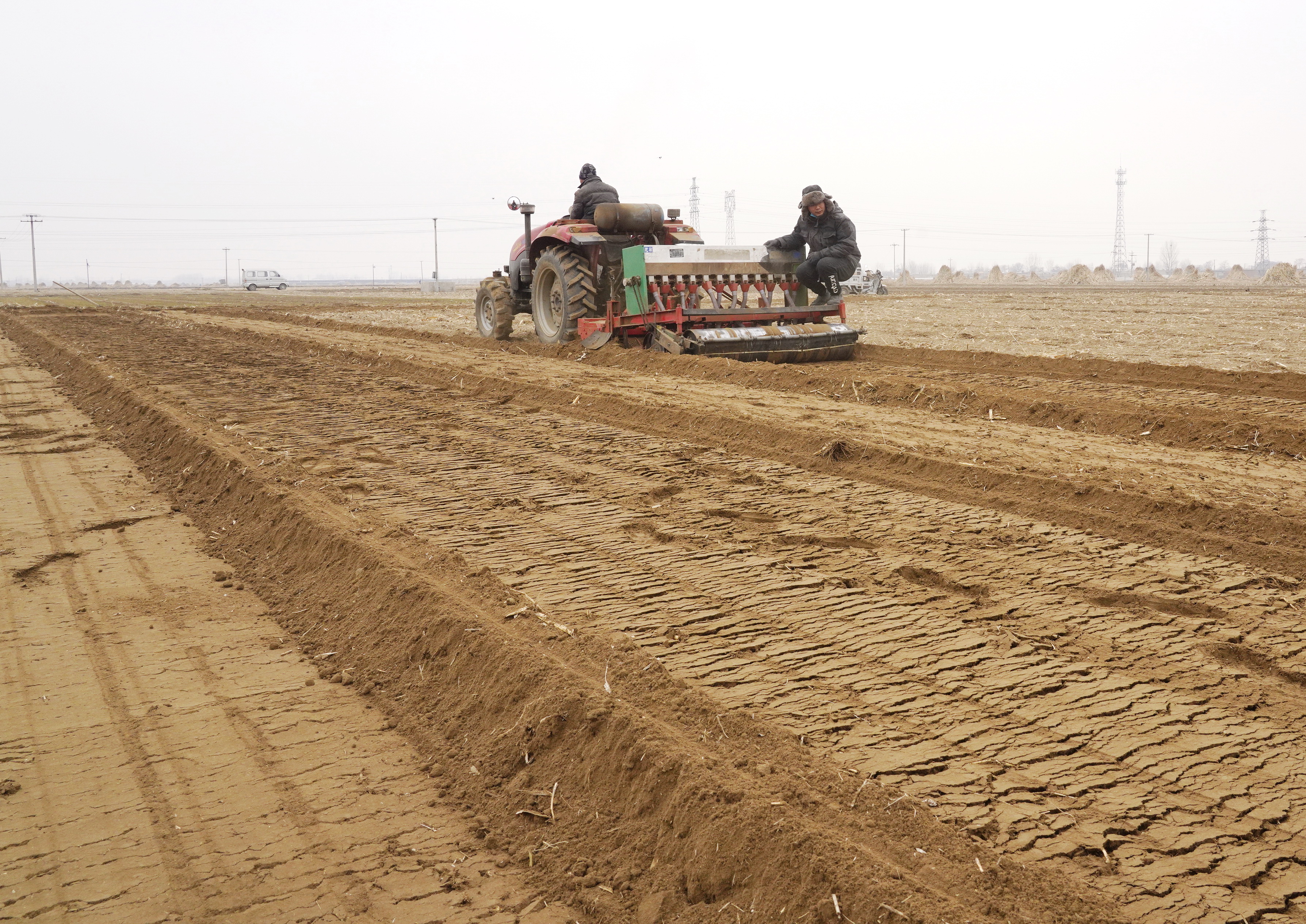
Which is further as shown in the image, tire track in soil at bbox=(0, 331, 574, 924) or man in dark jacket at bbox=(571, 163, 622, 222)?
man in dark jacket at bbox=(571, 163, 622, 222)

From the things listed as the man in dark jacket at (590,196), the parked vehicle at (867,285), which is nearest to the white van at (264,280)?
the parked vehicle at (867,285)

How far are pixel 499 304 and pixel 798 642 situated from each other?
12.3m

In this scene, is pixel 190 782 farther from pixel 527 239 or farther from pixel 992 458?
pixel 527 239

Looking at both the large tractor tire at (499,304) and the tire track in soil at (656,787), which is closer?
the tire track in soil at (656,787)

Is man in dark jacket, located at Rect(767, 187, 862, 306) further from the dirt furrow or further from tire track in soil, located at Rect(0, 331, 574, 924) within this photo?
tire track in soil, located at Rect(0, 331, 574, 924)

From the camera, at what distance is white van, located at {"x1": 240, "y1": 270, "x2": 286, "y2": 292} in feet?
261

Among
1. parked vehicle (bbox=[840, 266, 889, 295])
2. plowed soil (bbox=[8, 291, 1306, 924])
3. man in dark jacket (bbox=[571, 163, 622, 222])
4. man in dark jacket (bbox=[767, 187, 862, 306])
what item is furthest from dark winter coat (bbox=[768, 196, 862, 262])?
parked vehicle (bbox=[840, 266, 889, 295])

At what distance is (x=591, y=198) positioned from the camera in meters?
13.7

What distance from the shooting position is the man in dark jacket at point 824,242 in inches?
486

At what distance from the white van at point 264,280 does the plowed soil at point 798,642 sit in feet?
253

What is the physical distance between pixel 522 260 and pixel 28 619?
10974mm

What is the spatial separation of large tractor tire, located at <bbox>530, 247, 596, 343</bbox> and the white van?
7035cm

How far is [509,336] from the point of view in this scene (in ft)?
52.0

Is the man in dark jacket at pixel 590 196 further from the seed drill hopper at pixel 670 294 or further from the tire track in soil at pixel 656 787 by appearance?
the tire track in soil at pixel 656 787
